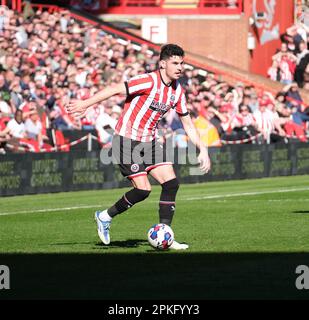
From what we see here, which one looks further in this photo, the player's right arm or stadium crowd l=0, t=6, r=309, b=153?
stadium crowd l=0, t=6, r=309, b=153

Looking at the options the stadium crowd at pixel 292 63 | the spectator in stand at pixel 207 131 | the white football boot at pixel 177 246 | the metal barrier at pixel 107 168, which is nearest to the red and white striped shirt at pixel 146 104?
the white football boot at pixel 177 246

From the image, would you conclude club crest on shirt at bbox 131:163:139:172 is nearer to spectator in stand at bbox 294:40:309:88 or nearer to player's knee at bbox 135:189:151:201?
player's knee at bbox 135:189:151:201

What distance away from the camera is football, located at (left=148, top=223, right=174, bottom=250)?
14.6 m

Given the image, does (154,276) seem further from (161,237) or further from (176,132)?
(176,132)

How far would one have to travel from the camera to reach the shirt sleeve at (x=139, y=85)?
14.7 meters

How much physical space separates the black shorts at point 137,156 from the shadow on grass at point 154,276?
3.40ft

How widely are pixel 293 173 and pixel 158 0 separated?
12.2m

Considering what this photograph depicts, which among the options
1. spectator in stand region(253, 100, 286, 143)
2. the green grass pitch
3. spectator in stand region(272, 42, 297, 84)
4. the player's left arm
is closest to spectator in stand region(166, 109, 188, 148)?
spectator in stand region(253, 100, 286, 143)

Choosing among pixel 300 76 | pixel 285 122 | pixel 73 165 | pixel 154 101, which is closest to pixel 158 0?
pixel 300 76

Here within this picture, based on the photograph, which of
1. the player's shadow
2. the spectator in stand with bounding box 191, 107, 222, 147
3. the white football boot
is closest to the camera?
the white football boot

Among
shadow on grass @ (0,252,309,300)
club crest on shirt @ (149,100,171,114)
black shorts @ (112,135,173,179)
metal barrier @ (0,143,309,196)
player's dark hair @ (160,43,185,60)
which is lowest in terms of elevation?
shadow on grass @ (0,252,309,300)

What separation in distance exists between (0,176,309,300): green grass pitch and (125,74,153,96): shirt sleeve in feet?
6.05

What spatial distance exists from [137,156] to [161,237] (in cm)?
101

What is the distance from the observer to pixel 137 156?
14891 millimetres
